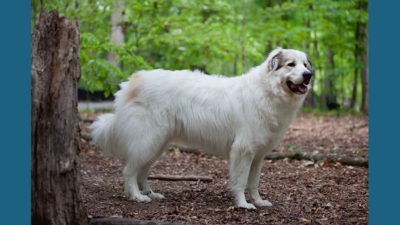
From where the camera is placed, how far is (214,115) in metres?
4.70

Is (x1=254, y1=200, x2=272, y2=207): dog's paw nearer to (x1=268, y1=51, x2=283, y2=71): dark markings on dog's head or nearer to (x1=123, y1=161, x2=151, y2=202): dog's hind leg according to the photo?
(x1=123, y1=161, x2=151, y2=202): dog's hind leg

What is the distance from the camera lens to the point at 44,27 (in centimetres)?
314

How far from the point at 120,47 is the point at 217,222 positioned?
12.7 feet

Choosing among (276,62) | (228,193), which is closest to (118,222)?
(228,193)

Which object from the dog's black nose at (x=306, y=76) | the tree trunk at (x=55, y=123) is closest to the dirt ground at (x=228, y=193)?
the tree trunk at (x=55, y=123)

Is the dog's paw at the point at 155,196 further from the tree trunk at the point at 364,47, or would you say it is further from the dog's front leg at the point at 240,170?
the tree trunk at the point at 364,47

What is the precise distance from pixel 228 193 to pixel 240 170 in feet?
2.97

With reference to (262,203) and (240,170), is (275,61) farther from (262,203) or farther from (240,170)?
(262,203)

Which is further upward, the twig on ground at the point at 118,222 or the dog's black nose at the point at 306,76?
the dog's black nose at the point at 306,76

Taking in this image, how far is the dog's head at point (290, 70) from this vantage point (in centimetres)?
435

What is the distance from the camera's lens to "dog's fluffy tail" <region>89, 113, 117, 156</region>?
5.03m

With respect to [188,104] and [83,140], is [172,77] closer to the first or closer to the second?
[188,104]

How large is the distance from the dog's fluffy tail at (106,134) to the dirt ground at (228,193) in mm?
561

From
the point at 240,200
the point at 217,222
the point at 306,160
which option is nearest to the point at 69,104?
the point at 217,222
